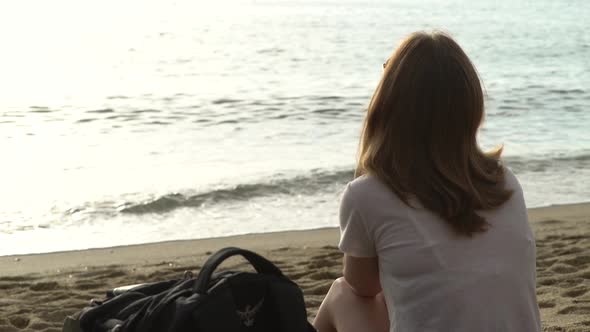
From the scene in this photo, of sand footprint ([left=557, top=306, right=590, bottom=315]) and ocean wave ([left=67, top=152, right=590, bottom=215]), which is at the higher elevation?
sand footprint ([left=557, top=306, right=590, bottom=315])

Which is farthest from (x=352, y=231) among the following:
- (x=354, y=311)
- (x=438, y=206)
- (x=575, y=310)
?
(x=575, y=310)

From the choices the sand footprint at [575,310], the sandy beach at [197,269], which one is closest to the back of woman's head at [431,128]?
the sandy beach at [197,269]

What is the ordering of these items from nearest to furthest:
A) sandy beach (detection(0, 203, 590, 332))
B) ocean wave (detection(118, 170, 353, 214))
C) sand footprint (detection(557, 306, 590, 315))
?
1. sand footprint (detection(557, 306, 590, 315))
2. sandy beach (detection(0, 203, 590, 332))
3. ocean wave (detection(118, 170, 353, 214))

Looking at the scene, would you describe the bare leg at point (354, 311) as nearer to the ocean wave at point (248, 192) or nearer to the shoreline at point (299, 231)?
the shoreline at point (299, 231)

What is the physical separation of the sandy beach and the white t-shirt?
1904mm

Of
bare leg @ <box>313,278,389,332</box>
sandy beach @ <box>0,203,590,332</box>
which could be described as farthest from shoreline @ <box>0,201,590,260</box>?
bare leg @ <box>313,278,389,332</box>

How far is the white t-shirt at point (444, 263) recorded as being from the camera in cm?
247

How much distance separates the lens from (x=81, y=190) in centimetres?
856

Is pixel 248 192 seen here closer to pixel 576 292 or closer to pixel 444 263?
pixel 576 292

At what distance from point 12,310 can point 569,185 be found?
19.0 ft

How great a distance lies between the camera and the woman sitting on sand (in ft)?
8.09

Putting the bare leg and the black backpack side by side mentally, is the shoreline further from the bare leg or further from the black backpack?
the black backpack

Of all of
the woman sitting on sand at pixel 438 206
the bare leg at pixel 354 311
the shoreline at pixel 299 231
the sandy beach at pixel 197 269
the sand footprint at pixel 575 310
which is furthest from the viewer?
the shoreline at pixel 299 231

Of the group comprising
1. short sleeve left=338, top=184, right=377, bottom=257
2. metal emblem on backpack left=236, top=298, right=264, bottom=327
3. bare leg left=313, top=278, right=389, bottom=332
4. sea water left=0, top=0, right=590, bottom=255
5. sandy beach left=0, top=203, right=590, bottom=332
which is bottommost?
sea water left=0, top=0, right=590, bottom=255
